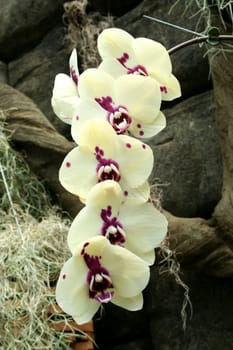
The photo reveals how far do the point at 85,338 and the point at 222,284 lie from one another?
10.0 inches

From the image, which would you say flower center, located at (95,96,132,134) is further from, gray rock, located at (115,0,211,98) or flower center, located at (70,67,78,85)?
gray rock, located at (115,0,211,98)

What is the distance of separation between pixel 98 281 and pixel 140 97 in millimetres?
126

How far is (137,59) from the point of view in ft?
1.71

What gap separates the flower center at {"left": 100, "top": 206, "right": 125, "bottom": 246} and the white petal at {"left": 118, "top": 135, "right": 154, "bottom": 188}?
3cm

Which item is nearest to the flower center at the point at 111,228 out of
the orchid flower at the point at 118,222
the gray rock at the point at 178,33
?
the orchid flower at the point at 118,222

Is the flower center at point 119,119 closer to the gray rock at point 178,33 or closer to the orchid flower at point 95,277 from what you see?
the orchid flower at point 95,277

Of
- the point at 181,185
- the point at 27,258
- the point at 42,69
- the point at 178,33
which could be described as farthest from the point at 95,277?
the point at 42,69

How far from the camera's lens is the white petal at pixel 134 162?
0.46m

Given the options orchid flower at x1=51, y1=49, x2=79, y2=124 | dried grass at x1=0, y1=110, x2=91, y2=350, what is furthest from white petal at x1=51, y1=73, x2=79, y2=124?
dried grass at x1=0, y1=110, x2=91, y2=350

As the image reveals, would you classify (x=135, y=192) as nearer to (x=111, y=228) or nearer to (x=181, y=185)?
(x=111, y=228)

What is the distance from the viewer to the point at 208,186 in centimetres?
124

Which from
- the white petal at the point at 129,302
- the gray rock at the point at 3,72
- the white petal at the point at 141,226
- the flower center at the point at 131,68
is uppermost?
the flower center at the point at 131,68

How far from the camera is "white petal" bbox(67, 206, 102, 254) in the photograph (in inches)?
17.3

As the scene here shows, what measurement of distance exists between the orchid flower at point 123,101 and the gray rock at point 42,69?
1024 millimetres
